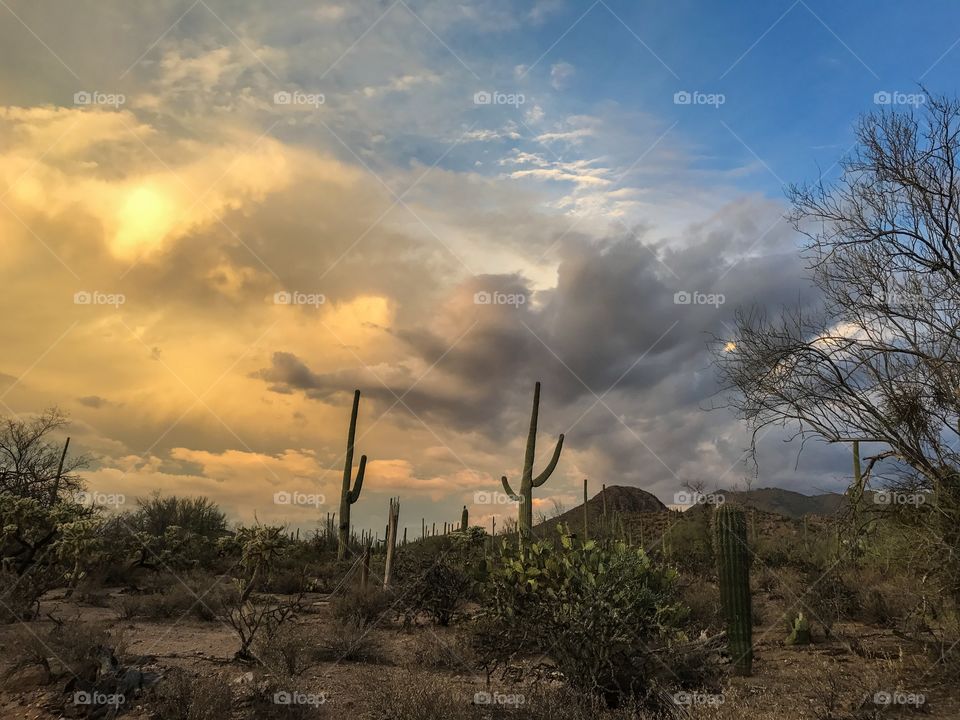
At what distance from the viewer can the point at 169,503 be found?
91.0ft

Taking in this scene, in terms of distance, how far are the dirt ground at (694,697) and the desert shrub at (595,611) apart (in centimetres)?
67

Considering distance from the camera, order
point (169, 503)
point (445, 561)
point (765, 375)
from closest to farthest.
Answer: point (765, 375) → point (445, 561) → point (169, 503)

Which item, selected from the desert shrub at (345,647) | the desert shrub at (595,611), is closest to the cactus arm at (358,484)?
the desert shrub at (345,647)

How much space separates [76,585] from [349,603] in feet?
25.7

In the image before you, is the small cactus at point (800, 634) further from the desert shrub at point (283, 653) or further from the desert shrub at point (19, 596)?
the desert shrub at point (19, 596)

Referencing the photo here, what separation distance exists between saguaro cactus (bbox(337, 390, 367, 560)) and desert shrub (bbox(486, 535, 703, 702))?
15.6 metres

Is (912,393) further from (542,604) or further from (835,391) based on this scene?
(542,604)

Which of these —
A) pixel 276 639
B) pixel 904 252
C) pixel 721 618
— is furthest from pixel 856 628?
pixel 276 639

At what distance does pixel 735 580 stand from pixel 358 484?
16.1m

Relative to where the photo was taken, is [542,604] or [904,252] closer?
[542,604]

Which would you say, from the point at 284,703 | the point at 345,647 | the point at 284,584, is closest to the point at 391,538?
the point at 284,584

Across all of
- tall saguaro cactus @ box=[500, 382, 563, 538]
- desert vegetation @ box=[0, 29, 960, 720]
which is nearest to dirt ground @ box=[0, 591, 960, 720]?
desert vegetation @ box=[0, 29, 960, 720]

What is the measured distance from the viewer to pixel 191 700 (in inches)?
282

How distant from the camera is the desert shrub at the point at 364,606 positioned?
533 inches
